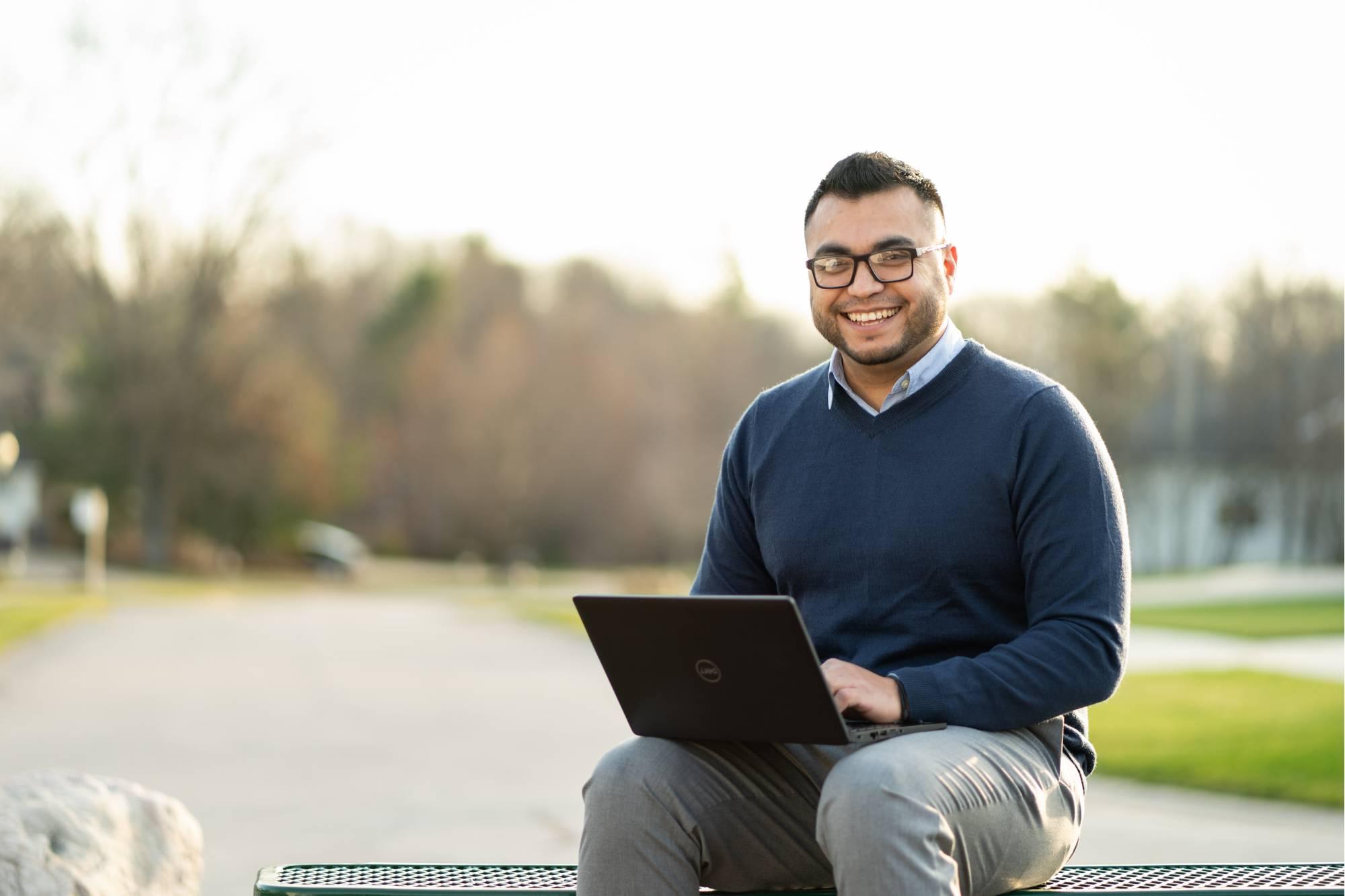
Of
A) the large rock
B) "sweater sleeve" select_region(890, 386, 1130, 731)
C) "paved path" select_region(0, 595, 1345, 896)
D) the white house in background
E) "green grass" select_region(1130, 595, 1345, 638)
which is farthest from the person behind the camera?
the white house in background

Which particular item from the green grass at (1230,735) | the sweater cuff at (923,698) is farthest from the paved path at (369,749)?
the sweater cuff at (923,698)

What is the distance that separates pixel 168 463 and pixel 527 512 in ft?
51.9

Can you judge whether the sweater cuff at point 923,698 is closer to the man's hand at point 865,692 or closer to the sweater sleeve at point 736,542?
the man's hand at point 865,692

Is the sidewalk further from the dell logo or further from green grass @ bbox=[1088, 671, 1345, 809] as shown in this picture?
the dell logo

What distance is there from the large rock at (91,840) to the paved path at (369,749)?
176 centimetres

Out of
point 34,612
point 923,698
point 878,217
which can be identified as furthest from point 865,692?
point 34,612

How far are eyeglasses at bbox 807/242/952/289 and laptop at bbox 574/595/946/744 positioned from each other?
843 mm

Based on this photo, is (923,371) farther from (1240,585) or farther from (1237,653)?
(1240,585)

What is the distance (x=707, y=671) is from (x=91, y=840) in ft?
5.22

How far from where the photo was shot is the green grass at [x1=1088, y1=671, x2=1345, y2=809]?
302 inches

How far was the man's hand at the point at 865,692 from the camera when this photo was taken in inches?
111

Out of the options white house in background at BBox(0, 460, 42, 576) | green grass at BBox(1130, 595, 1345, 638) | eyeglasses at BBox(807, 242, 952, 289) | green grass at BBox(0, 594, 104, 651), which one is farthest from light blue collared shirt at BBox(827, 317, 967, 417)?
white house in background at BBox(0, 460, 42, 576)

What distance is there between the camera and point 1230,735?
918 cm

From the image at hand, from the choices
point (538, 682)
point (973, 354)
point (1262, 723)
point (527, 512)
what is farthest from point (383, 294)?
point (973, 354)
